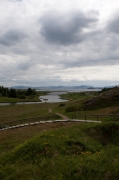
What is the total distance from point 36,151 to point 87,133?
17.8 feet

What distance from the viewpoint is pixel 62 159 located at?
394 inches

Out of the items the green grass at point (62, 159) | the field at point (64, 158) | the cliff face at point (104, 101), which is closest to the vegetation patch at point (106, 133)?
the field at point (64, 158)

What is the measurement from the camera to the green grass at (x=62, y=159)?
8.60m

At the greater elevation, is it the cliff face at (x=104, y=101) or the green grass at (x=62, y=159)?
the cliff face at (x=104, y=101)

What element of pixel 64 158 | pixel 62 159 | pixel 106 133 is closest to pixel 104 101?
pixel 106 133

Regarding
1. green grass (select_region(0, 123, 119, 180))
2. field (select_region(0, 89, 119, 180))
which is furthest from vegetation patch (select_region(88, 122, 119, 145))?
green grass (select_region(0, 123, 119, 180))

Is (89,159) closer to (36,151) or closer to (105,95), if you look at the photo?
(36,151)

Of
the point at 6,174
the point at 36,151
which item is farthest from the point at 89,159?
the point at 6,174

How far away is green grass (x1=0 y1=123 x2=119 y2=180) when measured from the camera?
860 centimetres

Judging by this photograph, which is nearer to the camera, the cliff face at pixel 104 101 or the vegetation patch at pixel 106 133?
the vegetation patch at pixel 106 133

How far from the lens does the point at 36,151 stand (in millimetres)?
11031

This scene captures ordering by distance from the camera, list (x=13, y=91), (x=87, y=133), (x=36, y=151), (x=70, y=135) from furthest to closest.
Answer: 1. (x=13, y=91)
2. (x=87, y=133)
3. (x=70, y=135)
4. (x=36, y=151)

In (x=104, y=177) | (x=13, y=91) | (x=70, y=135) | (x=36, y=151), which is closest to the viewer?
(x=104, y=177)

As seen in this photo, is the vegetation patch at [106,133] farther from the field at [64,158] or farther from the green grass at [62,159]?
the green grass at [62,159]
